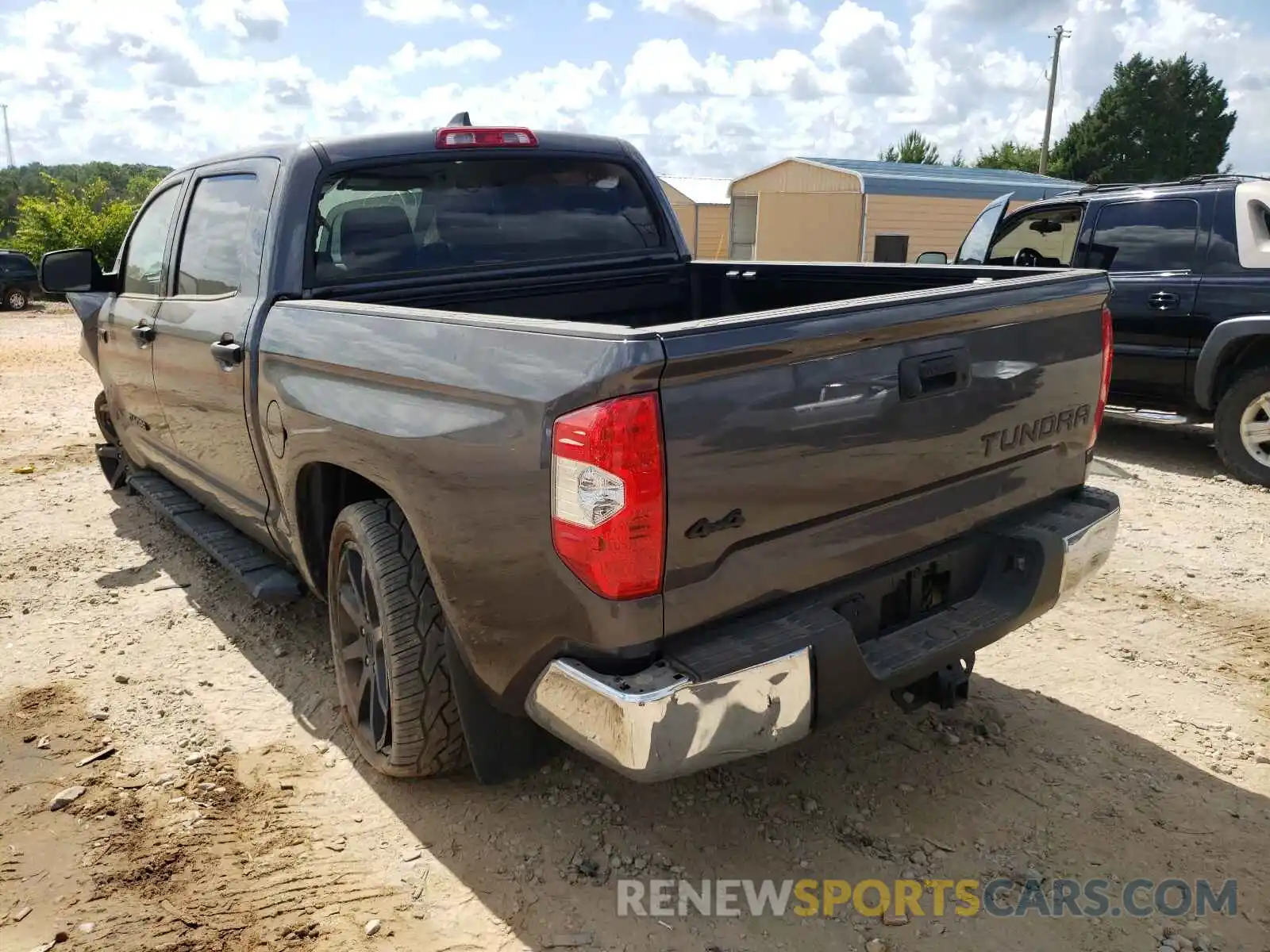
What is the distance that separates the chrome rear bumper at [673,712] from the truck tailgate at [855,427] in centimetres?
16

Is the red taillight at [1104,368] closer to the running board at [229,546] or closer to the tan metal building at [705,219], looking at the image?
the running board at [229,546]

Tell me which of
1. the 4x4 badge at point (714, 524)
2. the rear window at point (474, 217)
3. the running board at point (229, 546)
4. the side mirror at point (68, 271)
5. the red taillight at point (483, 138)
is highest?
the red taillight at point (483, 138)

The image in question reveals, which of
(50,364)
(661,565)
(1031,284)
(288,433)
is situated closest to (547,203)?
(288,433)

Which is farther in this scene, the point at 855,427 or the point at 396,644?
the point at 396,644

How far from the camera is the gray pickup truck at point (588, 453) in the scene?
2109mm

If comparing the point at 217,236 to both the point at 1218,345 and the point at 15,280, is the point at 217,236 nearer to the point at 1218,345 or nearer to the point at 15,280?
the point at 1218,345

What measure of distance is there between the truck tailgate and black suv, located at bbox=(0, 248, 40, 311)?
79.0 feet

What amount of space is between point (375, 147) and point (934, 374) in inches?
88.0

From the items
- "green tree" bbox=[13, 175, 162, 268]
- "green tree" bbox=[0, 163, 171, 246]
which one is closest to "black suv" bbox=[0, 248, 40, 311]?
"green tree" bbox=[13, 175, 162, 268]

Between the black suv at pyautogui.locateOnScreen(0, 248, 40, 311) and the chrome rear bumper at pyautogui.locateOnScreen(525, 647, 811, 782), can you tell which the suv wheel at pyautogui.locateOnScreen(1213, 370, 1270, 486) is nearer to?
the chrome rear bumper at pyautogui.locateOnScreen(525, 647, 811, 782)

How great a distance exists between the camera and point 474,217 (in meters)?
3.86

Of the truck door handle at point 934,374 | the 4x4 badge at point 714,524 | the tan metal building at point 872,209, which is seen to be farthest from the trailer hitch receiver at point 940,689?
the tan metal building at point 872,209

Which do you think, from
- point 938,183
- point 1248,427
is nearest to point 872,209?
point 938,183

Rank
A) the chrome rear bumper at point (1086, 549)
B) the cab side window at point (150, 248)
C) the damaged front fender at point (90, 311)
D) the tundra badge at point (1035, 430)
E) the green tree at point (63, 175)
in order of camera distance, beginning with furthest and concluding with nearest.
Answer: the green tree at point (63, 175) < the damaged front fender at point (90, 311) < the cab side window at point (150, 248) < the chrome rear bumper at point (1086, 549) < the tundra badge at point (1035, 430)
